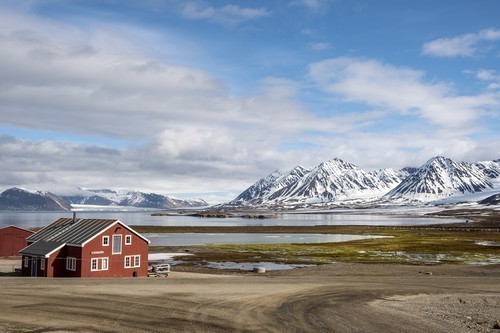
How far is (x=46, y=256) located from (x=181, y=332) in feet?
110

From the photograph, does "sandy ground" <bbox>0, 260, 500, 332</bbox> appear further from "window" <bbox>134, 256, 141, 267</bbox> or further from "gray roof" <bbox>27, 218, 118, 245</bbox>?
"window" <bbox>134, 256, 141, 267</bbox>

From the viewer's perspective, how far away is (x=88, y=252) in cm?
5712

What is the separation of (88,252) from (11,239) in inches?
Result: 1491

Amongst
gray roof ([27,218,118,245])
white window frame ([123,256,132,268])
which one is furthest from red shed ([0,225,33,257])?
white window frame ([123,256,132,268])

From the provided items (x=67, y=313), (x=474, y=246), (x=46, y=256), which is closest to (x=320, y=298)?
(x=67, y=313)

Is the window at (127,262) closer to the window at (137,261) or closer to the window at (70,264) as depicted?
the window at (137,261)

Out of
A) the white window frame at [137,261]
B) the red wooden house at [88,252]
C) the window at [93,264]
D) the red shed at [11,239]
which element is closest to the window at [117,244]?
the red wooden house at [88,252]

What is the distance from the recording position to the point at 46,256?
187 ft

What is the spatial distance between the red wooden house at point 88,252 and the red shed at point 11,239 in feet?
86.9

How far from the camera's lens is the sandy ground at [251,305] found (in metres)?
31.0

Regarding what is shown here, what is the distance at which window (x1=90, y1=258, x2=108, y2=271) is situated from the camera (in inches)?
2266

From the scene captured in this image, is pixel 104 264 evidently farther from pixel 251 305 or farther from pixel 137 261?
pixel 251 305

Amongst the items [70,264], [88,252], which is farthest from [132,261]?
[70,264]

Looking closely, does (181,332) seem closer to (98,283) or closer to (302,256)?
(98,283)
